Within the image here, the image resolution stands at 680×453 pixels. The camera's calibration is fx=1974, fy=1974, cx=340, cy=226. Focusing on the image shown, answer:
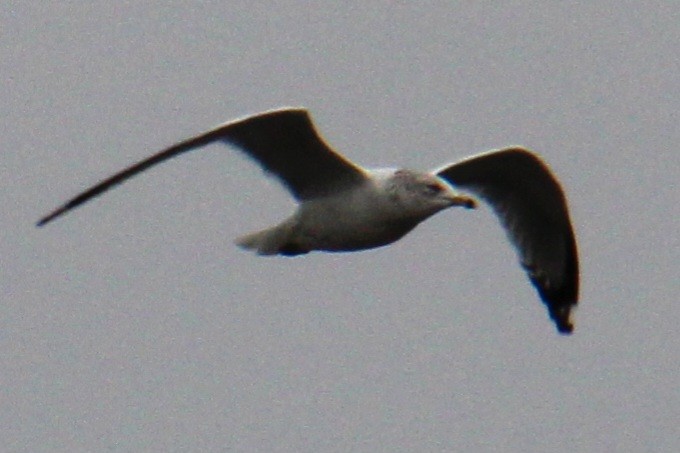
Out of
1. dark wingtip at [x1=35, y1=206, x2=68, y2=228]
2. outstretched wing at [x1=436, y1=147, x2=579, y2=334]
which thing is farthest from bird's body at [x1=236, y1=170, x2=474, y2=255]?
dark wingtip at [x1=35, y1=206, x2=68, y2=228]

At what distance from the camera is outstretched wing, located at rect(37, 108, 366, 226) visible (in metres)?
12.1

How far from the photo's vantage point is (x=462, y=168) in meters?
14.1

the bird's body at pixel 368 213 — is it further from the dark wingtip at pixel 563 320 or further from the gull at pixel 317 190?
the dark wingtip at pixel 563 320

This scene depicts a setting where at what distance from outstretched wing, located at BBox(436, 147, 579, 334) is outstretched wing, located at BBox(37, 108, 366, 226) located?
1454 mm

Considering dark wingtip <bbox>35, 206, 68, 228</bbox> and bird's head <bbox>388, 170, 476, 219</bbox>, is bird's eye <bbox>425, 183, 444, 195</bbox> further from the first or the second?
dark wingtip <bbox>35, 206, 68, 228</bbox>

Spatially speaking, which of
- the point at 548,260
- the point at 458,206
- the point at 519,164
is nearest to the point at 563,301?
the point at 548,260

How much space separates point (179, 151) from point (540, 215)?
12.7 ft

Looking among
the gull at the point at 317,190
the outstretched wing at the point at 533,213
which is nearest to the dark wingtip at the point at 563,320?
the outstretched wing at the point at 533,213

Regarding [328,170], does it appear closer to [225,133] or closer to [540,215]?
[225,133]

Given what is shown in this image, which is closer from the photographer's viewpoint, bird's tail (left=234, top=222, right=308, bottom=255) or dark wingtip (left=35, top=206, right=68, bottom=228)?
dark wingtip (left=35, top=206, right=68, bottom=228)

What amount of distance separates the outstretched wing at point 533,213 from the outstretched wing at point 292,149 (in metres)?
1.45

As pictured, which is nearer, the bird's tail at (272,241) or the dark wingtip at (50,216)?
the dark wingtip at (50,216)

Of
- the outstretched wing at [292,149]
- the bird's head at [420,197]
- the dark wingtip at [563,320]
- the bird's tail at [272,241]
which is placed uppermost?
the outstretched wing at [292,149]

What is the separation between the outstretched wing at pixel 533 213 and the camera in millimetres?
14109
